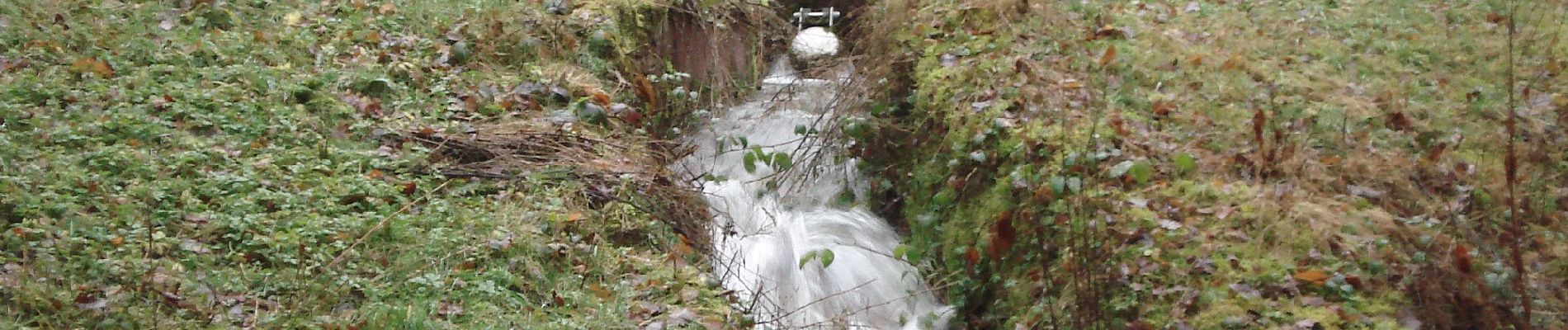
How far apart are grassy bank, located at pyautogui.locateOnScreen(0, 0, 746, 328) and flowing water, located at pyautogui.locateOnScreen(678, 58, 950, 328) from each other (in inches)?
19.8

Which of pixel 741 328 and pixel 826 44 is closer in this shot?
pixel 741 328

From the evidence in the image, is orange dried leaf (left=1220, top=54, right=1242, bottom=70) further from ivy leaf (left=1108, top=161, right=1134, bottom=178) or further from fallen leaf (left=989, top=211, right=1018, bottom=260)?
fallen leaf (left=989, top=211, right=1018, bottom=260)

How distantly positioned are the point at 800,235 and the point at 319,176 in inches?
109

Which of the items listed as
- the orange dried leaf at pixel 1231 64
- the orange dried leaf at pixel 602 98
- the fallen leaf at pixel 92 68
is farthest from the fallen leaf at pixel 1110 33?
the fallen leaf at pixel 92 68

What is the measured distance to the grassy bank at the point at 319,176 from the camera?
4.27 metres

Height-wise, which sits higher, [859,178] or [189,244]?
[189,244]

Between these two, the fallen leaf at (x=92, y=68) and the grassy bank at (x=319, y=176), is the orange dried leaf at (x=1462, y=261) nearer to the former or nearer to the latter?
the grassy bank at (x=319, y=176)

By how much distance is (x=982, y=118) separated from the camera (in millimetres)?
6188

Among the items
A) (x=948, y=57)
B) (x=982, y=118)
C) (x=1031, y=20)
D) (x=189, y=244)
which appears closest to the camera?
(x=189, y=244)

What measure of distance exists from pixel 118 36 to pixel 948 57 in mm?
5143

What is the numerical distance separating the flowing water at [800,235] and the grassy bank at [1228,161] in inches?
9.8

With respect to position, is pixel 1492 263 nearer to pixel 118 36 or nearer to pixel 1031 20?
pixel 1031 20

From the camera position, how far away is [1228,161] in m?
5.32

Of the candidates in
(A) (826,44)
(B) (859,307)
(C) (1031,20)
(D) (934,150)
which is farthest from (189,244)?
(A) (826,44)
